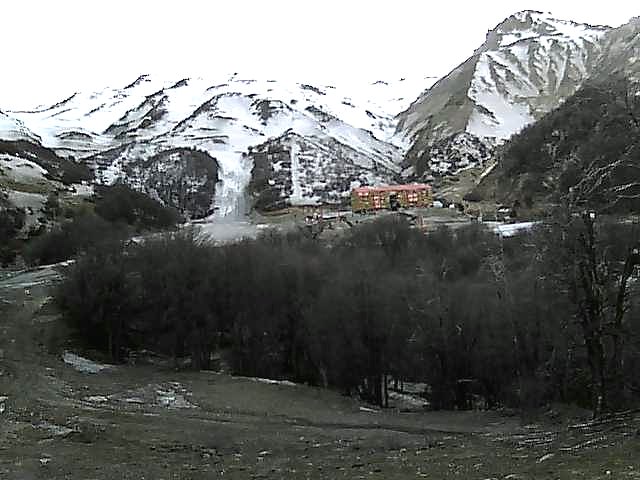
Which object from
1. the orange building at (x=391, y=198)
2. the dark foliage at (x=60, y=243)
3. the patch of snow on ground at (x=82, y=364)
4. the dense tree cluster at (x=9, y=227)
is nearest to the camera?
the patch of snow on ground at (x=82, y=364)

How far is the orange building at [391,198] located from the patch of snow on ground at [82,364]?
253ft

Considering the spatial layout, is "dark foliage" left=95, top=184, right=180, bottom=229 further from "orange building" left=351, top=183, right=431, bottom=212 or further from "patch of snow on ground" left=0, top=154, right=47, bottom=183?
"orange building" left=351, top=183, right=431, bottom=212

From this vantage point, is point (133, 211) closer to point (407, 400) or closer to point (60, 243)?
point (60, 243)

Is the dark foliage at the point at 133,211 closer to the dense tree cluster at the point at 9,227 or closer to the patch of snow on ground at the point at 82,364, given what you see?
the dense tree cluster at the point at 9,227

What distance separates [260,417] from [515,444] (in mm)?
12069

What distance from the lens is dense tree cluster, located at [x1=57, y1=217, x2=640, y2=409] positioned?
33.0 metres

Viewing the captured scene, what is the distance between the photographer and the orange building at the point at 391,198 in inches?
4437

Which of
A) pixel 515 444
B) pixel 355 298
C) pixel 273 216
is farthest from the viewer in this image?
pixel 273 216

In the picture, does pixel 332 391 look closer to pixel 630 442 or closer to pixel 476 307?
pixel 476 307

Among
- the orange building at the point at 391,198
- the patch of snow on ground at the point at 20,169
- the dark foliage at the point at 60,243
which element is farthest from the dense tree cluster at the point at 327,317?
the patch of snow on ground at the point at 20,169

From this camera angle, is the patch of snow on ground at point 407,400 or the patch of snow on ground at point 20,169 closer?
the patch of snow on ground at point 407,400

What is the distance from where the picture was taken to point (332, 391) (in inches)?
1414

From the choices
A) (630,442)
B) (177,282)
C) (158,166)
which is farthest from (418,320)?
(158,166)

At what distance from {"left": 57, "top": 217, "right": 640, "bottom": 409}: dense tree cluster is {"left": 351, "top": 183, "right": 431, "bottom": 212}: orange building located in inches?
2579
